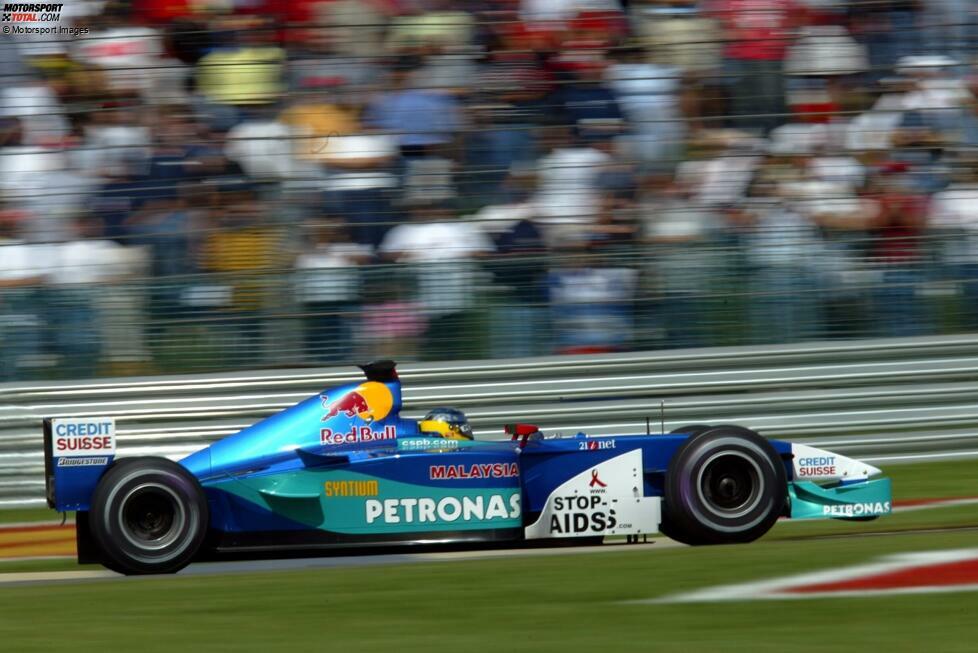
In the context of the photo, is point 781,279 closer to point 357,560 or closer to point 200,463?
point 357,560

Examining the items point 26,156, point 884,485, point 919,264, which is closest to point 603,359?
point 919,264

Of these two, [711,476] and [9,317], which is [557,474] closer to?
[711,476]

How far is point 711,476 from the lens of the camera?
6715mm

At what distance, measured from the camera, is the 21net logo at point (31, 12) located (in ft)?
34.4

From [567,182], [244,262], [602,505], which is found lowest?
[602,505]

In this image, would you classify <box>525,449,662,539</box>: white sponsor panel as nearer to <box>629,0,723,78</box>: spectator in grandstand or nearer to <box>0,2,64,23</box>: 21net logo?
<box>629,0,723,78</box>: spectator in grandstand

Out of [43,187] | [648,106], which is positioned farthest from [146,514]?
[648,106]

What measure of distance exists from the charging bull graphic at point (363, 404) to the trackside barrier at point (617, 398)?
2420 millimetres

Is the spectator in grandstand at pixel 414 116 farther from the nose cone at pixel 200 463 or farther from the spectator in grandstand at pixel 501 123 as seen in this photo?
the nose cone at pixel 200 463

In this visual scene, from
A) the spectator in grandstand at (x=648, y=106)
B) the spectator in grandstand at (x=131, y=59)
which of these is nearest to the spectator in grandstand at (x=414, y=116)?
the spectator in grandstand at (x=648, y=106)

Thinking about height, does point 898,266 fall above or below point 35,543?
above

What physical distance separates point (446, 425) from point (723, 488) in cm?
131

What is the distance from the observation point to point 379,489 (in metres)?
6.59

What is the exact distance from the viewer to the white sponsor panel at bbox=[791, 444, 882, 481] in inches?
273
